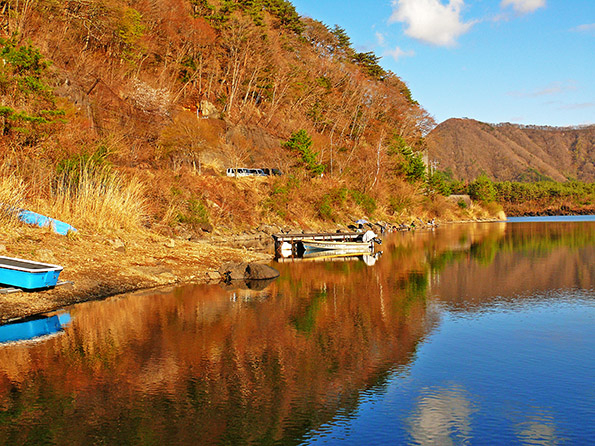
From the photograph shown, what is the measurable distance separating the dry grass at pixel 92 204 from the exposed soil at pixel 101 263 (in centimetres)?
102

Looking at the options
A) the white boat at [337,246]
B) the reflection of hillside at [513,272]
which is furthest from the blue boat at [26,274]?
the white boat at [337,246]

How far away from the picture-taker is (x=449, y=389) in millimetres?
9766

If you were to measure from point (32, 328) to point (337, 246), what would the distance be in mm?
23438

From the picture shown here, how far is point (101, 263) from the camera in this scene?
20172 millimetres

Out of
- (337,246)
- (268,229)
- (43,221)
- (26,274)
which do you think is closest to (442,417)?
(26,274)

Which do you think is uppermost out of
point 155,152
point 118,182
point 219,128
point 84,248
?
point 219,128

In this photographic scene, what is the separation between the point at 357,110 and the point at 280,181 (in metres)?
31.9

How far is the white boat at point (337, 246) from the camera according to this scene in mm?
34906

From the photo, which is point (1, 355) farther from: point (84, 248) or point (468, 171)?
point (468, 171)

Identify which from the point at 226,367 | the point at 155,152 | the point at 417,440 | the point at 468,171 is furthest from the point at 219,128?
the point at 468,171

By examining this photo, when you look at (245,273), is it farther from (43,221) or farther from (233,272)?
(43,221)

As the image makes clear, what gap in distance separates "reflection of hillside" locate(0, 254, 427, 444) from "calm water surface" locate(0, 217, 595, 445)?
0.11 feet

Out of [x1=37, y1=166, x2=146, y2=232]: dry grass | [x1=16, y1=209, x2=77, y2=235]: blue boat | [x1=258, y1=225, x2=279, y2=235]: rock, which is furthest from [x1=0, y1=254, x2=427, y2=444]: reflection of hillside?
[x1=258, y1=225, x2=279, y2=235]: rock

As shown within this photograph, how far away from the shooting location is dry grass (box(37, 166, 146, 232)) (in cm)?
2355
